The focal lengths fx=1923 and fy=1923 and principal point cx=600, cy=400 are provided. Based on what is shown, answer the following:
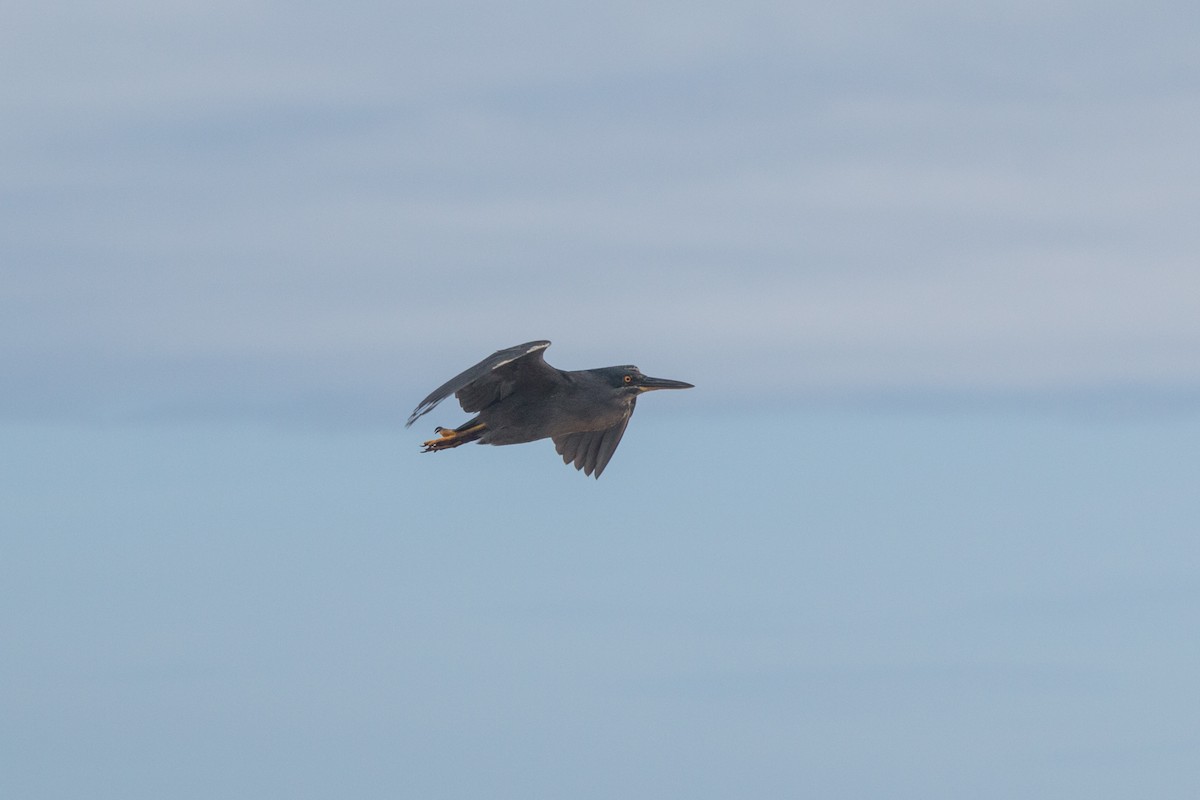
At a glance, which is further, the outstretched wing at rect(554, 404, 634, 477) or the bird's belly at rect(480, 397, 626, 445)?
the outstretched wing at rect(554, 404, 634, 477)

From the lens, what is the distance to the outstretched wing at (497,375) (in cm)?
2725

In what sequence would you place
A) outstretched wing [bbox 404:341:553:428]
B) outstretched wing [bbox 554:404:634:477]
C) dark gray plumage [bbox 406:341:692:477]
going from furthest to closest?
outstretched wing [bbox 554:404:634:477], dark gray plumage [bbox 406:341:692:477], outstretched wing [bbox 404:341:553:428]

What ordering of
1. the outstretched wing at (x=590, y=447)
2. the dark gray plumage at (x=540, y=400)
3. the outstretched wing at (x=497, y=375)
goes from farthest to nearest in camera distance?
the outstretched wing at (x=590, y=447)
the dark gray plumage at (x=540, y=400)
the outstretched wing at (x=497, y=375)

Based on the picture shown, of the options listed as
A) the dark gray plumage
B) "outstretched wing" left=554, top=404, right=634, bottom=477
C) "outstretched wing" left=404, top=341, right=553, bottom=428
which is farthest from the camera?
"outstretched wing" left=554, top=404, right=634, bottom=477

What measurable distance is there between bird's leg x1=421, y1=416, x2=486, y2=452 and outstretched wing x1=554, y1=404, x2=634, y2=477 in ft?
10.2

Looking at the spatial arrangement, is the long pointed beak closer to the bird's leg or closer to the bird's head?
the bird's head

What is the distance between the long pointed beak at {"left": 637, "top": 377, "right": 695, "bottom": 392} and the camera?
103 ft

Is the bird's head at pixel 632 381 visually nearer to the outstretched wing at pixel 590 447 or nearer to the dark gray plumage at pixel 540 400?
the dark gray plumage at pixel 540 400

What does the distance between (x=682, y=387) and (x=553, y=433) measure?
7.67 ft

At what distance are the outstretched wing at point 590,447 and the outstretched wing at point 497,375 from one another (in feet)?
11.0

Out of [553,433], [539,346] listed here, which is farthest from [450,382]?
[553,433]

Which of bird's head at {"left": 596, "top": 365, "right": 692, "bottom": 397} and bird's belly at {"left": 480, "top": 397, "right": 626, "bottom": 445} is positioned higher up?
bird's head at {"left": 596, "top": 365, "right": 692, "bottom": 397}

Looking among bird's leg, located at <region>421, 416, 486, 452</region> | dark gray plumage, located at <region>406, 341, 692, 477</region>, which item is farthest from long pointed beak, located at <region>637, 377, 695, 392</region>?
bird's leg, located at <region>421, 416, 486, 452</region>

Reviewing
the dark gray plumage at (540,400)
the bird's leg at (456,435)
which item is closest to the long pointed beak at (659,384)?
the dark gray plumage at (540,400)
